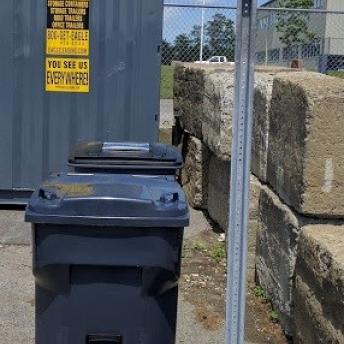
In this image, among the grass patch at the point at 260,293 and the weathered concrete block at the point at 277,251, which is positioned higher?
the weathered concrete block at the point at 277,251

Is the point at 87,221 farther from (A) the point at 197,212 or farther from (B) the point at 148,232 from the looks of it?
(A) the point at 197,212

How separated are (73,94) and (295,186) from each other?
327 cm

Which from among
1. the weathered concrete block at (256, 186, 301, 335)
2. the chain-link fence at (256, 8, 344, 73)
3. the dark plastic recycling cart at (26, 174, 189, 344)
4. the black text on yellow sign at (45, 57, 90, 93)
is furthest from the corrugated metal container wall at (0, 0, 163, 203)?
the chain-link fence at (256, 8, 344, 73)

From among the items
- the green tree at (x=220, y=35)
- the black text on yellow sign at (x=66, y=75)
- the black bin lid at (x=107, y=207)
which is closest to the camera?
the black bin lid at (x=107, y=207)

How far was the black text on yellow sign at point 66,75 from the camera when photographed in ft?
21.4

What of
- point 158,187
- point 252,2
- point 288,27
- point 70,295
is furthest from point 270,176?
point 288,27

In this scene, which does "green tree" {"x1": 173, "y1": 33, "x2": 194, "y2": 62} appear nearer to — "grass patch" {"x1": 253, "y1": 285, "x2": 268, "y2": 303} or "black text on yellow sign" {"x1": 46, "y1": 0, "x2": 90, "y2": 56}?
"black text on yellow sign" {"x1": 46, "y1": 0, "x2": 90, "y2": 56}

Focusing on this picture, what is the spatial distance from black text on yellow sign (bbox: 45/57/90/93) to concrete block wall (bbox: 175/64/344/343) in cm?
205

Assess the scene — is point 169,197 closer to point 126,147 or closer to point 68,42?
point 126,147

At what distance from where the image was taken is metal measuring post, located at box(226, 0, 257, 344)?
95.5 inches

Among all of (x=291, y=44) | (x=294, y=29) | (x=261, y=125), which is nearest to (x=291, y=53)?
(x=291, y=44)

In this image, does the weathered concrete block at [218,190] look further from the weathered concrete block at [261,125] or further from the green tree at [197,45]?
the green tree at [197,45]

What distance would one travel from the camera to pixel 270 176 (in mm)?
4586

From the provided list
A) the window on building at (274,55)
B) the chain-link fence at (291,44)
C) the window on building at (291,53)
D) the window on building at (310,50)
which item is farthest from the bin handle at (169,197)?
the window on building at (274,55)
